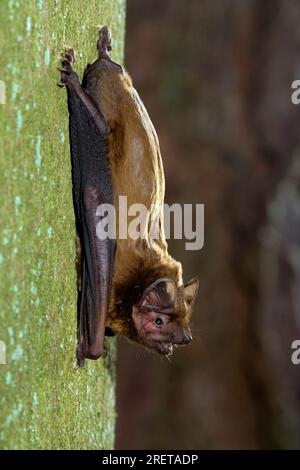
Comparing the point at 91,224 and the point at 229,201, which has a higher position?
the point at 229,201

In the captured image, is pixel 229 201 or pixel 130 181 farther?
pixel 229 201

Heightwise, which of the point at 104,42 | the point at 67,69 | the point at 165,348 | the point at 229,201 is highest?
the point at 229,201

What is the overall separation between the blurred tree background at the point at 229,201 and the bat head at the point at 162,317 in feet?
13.5

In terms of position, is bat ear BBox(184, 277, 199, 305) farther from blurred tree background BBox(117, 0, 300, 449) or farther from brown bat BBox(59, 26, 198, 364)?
blurred tree background BBox(117, 0, 300, 449)

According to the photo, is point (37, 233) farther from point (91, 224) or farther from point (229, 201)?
point (229, 201)

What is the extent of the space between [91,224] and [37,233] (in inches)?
26.6

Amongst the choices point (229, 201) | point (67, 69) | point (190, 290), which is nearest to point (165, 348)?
point (190, 290)

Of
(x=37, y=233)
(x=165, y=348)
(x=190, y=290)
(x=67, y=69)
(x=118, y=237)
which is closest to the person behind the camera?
(x=37, y=233)

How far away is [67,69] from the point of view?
107 inches

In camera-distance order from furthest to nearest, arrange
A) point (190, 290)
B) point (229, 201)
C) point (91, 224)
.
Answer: point (229, 201) → point (190, 290) → point (91, 224)

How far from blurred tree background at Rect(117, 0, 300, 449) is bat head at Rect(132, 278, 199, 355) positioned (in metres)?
4.10

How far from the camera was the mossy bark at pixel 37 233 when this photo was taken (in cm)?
212

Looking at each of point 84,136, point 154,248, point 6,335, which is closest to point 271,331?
point 154,248

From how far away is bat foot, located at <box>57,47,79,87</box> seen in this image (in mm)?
2697
